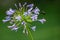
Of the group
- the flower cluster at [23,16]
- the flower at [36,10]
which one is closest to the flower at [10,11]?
the flower cluster at [23,16]

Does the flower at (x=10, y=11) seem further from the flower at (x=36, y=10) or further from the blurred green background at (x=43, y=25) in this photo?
the flower at (x=36, y=10)

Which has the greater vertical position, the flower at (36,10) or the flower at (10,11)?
the flower at (10,11)

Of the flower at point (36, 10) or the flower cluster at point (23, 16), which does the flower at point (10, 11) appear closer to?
the flower cluster at point (23, 16)

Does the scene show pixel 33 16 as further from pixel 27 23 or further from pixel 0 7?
pixel 0 7

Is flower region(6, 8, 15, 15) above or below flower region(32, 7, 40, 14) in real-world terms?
above

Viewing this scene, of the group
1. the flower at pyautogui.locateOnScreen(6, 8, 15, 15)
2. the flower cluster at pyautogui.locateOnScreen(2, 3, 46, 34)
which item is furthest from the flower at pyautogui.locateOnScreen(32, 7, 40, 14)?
the flower at pyautogui.locateOnScreen(6, 8, 15, 15)

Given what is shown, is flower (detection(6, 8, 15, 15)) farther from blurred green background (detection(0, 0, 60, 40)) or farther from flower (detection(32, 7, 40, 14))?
flower (detection(32, 7, 40, 14))

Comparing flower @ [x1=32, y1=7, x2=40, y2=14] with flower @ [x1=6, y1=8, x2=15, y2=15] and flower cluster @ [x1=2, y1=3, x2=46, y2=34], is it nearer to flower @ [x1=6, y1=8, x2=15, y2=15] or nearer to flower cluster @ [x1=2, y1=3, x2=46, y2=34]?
flower cluster @ [x1=2, y1=3, x2=46, y2=34]
